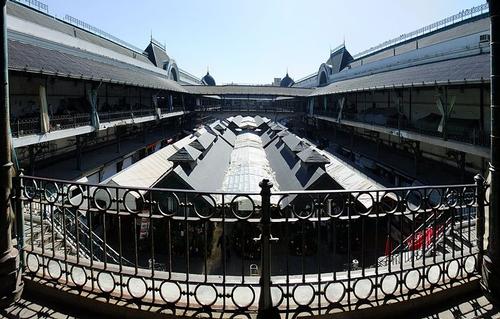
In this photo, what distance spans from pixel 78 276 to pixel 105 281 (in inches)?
13.9

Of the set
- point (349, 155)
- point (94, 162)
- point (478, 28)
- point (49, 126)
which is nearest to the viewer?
point (49, 126)

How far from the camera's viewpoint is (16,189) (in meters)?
3.98

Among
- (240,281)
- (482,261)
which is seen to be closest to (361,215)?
(240,281)

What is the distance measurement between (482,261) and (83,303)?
4.02m

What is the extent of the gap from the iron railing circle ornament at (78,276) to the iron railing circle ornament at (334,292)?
2.32m

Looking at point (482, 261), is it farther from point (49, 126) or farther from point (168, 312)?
point (49, 126)

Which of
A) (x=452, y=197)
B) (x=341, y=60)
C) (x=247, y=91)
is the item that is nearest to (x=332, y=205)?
(x=452, y=197)

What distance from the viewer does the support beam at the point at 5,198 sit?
371 centimetres

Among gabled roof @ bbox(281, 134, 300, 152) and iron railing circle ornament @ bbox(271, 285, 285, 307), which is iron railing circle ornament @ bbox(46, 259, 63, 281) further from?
gabled roof @ bbox(281, 134, 300, 152)

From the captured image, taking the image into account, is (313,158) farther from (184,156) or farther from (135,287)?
(135,287)

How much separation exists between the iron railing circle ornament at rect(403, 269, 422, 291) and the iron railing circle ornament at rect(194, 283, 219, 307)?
5.98ft

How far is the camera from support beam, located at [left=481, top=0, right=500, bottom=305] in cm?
369

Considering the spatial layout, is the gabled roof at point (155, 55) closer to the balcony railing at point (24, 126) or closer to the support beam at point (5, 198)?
the balcony railing at point (24, 126)

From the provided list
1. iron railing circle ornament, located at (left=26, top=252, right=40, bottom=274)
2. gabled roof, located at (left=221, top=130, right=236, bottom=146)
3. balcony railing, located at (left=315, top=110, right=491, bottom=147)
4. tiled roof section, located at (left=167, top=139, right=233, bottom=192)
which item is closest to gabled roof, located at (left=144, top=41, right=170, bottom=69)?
gabled roof, located at (left=221, top=130, right=236, bottom=146)
